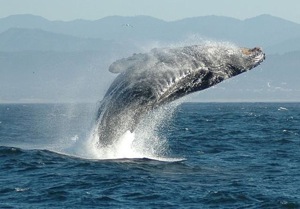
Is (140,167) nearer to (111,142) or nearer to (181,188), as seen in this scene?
(111,142)

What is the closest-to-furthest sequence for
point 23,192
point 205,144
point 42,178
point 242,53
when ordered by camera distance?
point 23,192
point 42,178
point 242,53
point 205,144

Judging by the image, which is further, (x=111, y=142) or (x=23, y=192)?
(x=111, y=142)

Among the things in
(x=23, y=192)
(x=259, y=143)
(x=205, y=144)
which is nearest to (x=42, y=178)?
(x=23, y=192)

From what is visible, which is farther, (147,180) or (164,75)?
(164,75)

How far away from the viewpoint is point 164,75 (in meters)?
18.4

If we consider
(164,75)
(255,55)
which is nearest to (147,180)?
(164,75)

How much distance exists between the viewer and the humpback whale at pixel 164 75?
18406 millimetres

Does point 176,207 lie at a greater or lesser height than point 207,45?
lesser

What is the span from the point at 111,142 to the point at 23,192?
416cm

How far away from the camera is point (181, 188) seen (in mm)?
16734

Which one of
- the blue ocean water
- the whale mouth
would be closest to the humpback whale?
the whale mouth

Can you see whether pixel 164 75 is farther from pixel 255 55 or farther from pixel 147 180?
pixel 147 180

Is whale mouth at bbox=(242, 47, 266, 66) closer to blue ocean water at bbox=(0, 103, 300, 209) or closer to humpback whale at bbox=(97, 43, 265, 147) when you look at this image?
humpback whale at bbox=(97, 43, 265, 147)

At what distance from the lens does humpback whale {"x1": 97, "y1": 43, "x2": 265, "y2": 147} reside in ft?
60.4
